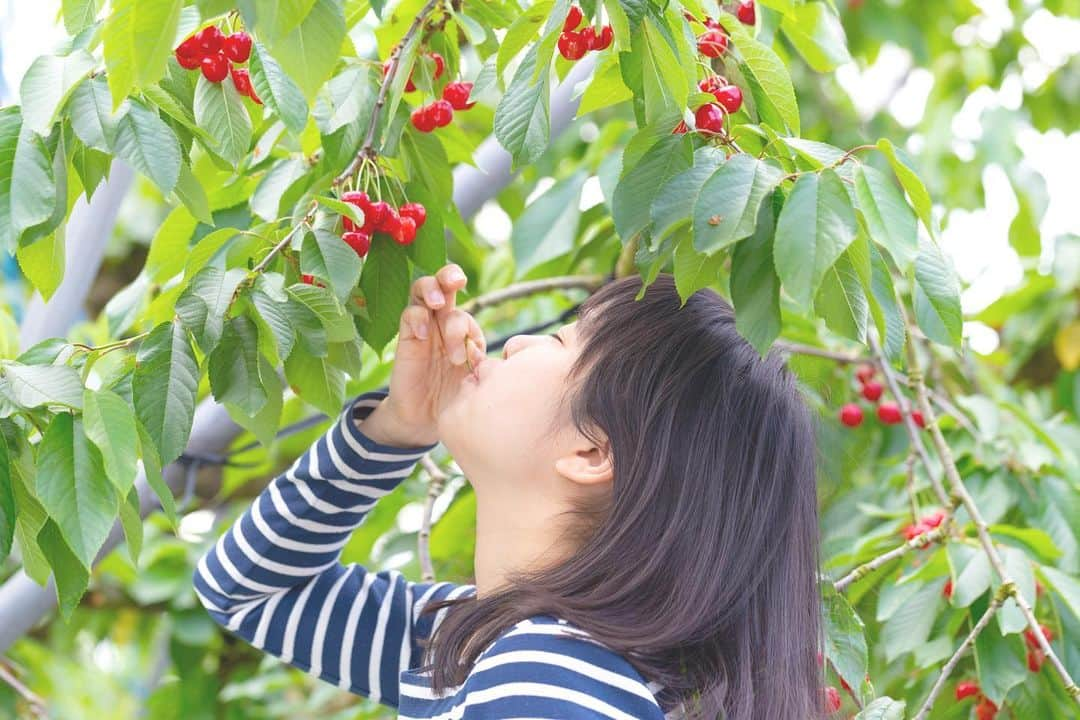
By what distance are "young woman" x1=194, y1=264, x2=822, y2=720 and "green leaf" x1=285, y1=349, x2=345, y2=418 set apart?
0.31 feet

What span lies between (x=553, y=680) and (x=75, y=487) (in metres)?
0.36

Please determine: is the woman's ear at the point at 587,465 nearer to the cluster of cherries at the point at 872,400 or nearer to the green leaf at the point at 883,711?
the green leaf at the point at 883,711

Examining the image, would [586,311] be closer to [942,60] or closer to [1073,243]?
[1073,243]

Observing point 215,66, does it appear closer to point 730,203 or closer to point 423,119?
point 423,119

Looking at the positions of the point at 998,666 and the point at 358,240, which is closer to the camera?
the point at 358,240

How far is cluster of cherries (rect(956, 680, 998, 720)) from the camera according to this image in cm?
147

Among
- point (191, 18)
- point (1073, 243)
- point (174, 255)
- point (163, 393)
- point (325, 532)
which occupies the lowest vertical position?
point (325, 532)

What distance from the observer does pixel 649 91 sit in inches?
36.5

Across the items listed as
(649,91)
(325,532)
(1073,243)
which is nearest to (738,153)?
(649,91)

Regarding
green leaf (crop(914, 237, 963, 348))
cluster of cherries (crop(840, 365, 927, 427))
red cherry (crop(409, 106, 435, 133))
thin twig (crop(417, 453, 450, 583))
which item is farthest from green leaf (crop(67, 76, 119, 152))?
cluster of cherries (crop(840, 365, 927, 427))

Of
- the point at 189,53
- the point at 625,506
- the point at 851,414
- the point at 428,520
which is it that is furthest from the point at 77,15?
the point at 851,414

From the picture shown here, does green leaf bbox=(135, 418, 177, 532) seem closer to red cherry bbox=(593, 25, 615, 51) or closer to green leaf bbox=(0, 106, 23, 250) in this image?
green leaf bbox=(0, 106, 23, 250)

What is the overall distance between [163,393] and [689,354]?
446 millimetres

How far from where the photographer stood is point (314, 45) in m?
0.84
